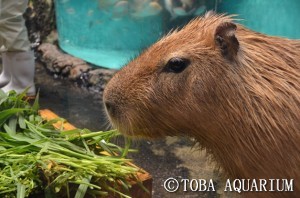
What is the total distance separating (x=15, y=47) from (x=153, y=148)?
1577 millimetres

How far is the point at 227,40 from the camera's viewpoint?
1.71 m

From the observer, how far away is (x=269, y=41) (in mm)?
1812

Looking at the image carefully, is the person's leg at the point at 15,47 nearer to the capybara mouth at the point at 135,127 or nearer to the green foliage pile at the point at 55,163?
the green foliage pile at the point at 55,163

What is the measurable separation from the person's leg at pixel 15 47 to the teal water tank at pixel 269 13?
2.46 metres

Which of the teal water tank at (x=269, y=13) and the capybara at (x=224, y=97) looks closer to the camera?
the capybara at (x=224, y=97)

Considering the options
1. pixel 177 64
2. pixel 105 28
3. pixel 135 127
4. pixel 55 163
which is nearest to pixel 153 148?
pixel 55 163

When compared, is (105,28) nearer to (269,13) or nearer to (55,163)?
(269,13)

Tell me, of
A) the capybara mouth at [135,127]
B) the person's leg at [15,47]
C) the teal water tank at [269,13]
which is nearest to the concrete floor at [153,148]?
the person's leg at [15,47]

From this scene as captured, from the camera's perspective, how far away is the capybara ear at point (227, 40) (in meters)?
1.69

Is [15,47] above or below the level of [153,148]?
above

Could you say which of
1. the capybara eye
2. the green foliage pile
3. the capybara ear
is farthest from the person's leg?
the capybara ear

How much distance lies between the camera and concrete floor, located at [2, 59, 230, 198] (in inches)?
134

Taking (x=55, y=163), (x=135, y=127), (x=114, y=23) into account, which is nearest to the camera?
(x=135, y=127)

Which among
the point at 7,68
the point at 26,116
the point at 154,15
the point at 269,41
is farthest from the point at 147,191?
the point at 154,15
